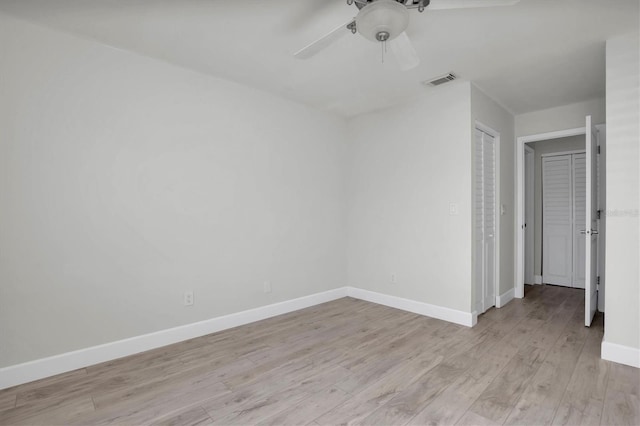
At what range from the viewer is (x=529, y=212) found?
199 inches

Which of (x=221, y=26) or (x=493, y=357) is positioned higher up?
(x=221, y=26)

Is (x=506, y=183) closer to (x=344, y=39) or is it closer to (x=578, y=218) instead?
(x=578, y=218)

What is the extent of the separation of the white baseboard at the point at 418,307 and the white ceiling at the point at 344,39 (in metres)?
2.37

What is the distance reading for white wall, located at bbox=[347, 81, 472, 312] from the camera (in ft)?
10.8

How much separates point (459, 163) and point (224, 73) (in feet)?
8.24

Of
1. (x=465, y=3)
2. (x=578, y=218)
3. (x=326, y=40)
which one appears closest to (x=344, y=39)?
(x=326, y=40)

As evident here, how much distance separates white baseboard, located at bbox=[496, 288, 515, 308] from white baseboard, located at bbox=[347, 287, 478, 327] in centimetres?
76

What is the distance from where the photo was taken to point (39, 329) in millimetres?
2242

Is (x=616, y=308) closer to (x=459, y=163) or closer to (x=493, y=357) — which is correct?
(x=493, y=357)

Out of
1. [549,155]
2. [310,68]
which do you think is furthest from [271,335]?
[549,155]

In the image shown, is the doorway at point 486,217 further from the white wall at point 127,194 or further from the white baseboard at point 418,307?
the white wall at point 127,194

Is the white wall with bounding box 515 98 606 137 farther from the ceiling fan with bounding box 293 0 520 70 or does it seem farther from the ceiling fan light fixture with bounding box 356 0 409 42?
the ceiling fan light fixture with bounding box 356 0 409 42

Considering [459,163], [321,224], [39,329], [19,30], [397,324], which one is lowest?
[397,324]

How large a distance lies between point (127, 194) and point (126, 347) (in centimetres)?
124
